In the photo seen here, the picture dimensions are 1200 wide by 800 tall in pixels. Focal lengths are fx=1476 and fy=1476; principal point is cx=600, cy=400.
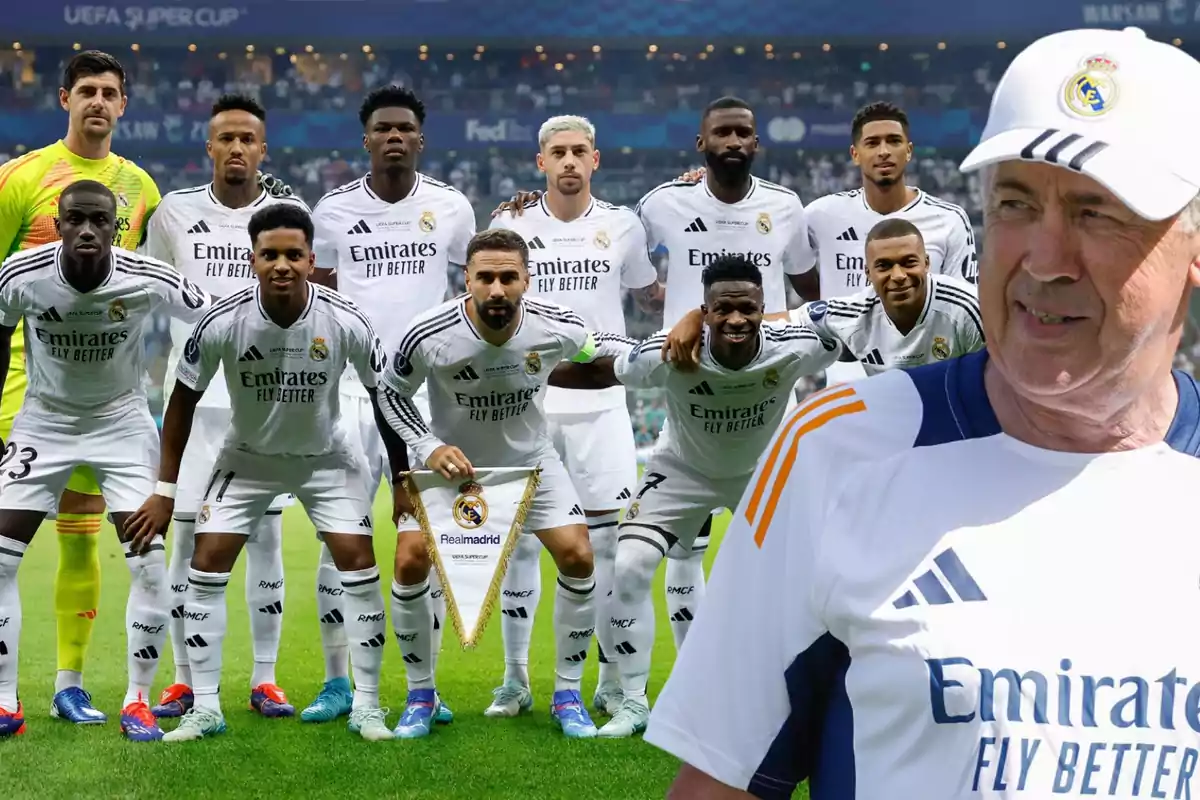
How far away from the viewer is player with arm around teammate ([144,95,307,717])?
724cm

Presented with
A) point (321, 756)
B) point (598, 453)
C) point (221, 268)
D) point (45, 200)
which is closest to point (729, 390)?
point (598, 453)

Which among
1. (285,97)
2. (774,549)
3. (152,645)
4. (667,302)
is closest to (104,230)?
(152,645)

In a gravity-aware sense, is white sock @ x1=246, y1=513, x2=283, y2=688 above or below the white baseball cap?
below

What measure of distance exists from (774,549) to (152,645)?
5.58m

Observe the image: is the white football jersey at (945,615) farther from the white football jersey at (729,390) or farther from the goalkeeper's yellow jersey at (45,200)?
the goalkeeper's yellow jersey at (45,200)

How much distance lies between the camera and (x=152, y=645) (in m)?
6.52

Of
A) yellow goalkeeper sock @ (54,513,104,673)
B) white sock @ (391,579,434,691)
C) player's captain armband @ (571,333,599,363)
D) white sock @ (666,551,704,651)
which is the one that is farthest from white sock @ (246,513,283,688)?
white sock @ (666,551,704,651)

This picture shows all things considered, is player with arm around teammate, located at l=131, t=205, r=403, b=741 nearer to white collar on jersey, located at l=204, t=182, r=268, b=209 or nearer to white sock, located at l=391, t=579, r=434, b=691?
white sock, located at l=391, t=579, r=434, b=691

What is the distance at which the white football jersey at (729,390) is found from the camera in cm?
655

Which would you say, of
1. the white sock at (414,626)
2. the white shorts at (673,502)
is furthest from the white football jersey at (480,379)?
the white sock at (414,626)

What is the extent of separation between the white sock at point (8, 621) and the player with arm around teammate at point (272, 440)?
2.11ft

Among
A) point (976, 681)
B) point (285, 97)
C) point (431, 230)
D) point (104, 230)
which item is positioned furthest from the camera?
point (285, 97)

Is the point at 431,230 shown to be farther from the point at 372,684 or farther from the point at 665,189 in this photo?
the point at 372,684

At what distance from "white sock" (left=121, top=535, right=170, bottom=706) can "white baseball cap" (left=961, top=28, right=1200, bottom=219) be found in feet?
18.8
